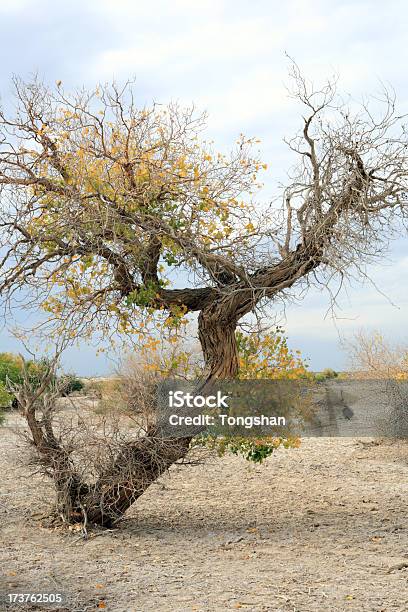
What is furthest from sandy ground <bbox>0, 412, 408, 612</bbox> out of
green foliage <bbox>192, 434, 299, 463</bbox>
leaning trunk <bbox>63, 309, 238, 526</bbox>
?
green foliage <bbox>192, 434, 299, 463</bbox>

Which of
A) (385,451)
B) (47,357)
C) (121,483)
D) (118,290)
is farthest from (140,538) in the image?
(385,451)

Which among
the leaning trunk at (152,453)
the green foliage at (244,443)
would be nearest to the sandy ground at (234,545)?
the leaning trunk at (152,453)

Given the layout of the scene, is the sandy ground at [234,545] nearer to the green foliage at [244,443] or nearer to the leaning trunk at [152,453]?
the leaning trunk at [152,453]

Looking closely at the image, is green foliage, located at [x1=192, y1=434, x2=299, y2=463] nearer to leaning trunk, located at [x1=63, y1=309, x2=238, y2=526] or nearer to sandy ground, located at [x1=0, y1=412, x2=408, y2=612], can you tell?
leaning trunk, located at [x1=63, y1=309, x2=238, y2=526]

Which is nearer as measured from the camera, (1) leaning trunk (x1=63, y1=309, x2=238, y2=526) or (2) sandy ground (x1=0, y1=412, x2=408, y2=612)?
(2) sandy ground (x1=0, y1=412, x2=408, y2=612)

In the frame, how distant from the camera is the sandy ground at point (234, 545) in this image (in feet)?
18.2

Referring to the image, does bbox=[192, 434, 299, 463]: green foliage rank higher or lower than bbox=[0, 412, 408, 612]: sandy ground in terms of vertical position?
higher

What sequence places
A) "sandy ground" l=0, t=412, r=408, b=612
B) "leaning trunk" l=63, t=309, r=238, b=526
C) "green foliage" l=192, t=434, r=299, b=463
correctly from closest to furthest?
"sandy ground" l=0, t=412, r=408, b=612, "leaning trunk" l=63, t=309, r=238, b=526, "green foliage" l=192, t=434, r=299, b=463

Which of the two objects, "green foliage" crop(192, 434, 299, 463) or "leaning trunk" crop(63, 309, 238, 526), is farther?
"green foliage" crop(192, 434, 299, 463)

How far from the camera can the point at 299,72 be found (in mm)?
7367

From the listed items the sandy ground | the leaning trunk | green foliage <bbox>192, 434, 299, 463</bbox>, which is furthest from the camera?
green foliage <bbox>192, 434, 299, 463</bbox>

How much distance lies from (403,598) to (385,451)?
770 centimetres

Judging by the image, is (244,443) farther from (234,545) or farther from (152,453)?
(234,545)

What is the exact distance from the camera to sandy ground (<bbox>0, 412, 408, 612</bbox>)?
556 centimetres
